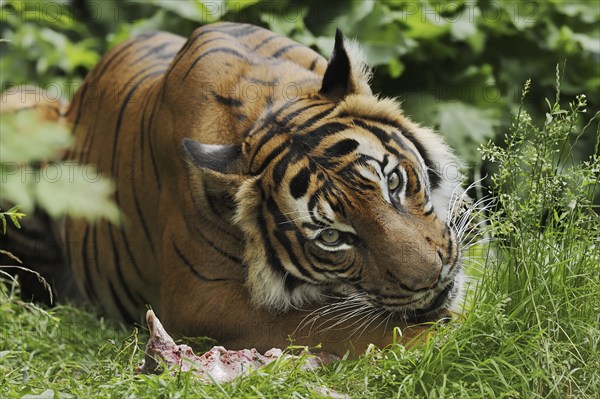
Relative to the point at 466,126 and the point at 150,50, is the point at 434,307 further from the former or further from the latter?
the point at 466,126

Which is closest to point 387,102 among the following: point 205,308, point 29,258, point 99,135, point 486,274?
point 486,274

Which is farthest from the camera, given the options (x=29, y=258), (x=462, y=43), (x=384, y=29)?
(x=462, y=43)

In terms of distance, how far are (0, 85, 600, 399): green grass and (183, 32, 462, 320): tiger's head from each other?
0.74 feet

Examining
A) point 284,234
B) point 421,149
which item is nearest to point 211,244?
point 284,234

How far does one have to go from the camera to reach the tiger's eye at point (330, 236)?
3.69 metres

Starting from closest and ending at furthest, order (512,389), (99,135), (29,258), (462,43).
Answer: (512,389)
(99,135)
(29,258)
(462,43)

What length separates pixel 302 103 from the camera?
4012mm

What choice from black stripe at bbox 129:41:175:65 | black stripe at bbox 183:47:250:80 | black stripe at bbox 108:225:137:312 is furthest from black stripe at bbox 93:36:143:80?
black stripe at bbox 183:47:250:80

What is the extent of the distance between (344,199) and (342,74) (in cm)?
65

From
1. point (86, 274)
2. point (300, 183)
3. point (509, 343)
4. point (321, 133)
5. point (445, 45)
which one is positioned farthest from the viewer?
point (445, 45)

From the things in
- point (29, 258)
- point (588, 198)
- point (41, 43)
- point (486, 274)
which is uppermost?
point (588, 198)

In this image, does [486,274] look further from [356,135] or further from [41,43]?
[41,43]

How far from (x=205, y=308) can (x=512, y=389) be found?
143 centimetres

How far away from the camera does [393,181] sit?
3.69m
